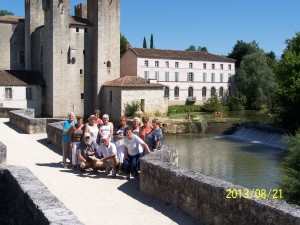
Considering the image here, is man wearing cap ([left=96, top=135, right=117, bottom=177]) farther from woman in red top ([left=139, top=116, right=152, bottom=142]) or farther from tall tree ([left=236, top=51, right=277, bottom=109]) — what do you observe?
tall tree ([left=236, top=51, right=277, bottom=109])

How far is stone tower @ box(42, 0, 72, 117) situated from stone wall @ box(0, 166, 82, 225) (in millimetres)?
32695

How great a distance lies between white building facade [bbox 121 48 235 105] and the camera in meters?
53.9

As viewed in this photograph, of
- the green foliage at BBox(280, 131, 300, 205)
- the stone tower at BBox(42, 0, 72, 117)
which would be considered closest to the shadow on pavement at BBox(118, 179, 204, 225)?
the green foliage at BBox(280, 131, 300, 205)

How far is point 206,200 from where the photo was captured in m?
7.06

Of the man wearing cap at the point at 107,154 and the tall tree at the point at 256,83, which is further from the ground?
the tall tree at the point at 256,83

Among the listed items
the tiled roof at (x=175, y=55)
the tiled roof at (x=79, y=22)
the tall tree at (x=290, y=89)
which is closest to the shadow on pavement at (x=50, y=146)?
the tall tree at (x=290, y=89)

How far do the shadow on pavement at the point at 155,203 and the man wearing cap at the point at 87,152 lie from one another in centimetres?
120

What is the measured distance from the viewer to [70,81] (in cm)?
4081

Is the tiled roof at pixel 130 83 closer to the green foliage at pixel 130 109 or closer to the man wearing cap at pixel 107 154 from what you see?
the green foliage at pixel 130 109

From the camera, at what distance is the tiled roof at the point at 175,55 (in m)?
53.8

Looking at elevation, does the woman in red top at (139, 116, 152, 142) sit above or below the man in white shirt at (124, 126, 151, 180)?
above

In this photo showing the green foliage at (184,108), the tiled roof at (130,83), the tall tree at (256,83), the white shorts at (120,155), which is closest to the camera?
the white shorts at (120,155)

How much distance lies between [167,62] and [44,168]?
45488 millimetres

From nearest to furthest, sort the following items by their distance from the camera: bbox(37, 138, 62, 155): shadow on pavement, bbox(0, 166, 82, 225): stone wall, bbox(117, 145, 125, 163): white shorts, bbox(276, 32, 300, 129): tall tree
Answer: bbox(0, 166, 82, 225): stone wall, bbox(117, 145, 125, 163): white shorts, bbox(37, 138, 62, 155): shadow on pavement, bbox(276, 32, 300, 129): tall tree
